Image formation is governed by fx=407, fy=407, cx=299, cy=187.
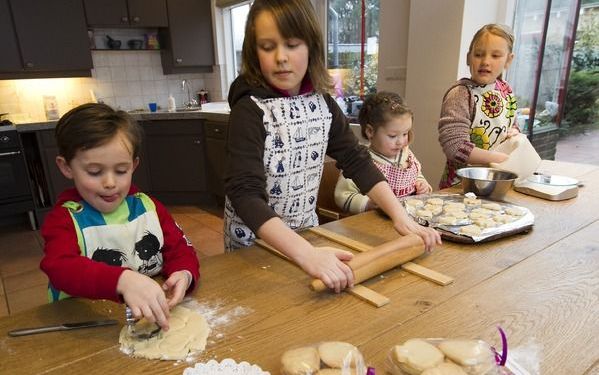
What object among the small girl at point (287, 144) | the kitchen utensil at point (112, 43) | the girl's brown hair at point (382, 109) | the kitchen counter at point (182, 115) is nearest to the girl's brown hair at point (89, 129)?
the small girl at point (287, 144)

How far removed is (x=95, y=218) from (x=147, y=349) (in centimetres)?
36

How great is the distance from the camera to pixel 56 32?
3400 mm

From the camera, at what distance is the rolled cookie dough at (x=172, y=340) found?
630 millimetres

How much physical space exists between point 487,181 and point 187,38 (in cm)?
347

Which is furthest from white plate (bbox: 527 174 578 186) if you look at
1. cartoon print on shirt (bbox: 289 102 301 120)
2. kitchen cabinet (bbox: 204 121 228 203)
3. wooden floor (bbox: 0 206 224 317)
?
kitchen cabinet (bbox: 204 121 228 203)

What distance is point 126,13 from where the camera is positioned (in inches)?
144

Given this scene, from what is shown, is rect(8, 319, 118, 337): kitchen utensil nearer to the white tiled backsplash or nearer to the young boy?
the young boy

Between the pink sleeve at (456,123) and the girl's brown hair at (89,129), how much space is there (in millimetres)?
1211

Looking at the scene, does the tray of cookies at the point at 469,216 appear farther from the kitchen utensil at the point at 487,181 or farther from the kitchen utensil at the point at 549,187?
the kitchen utensil at the point at 549,187

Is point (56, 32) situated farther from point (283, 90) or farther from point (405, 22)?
point (283, 90)

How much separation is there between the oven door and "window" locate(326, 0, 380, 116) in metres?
2.54

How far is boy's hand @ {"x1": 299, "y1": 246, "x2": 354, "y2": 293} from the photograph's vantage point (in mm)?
770

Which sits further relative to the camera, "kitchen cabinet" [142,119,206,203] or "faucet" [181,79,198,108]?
"faucet" [181,79,198,108]

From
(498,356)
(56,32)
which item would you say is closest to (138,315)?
(498,356)
